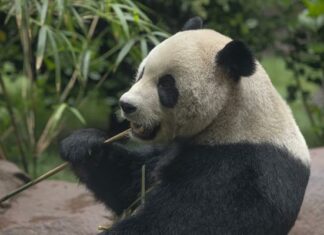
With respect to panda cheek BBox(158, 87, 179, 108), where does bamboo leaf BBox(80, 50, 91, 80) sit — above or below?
below

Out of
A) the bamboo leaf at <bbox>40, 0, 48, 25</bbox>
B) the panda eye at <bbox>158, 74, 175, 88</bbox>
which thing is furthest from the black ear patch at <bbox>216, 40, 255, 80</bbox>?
the bamboo leaf at <bbox>40, 0, 48, 25</bbox>

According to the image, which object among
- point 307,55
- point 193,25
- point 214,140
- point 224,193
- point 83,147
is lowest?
point 307,55

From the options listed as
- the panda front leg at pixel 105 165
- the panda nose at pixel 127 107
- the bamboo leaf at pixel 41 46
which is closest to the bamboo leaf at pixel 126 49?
the bamboo leaf at pixel 41 46

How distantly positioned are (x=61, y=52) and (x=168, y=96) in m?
2.60

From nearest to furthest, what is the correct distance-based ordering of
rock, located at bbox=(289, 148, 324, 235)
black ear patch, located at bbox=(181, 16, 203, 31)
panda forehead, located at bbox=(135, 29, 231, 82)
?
panda forehead, located at bbox=(135, 29, 231, 82)
black ear patch, located at bbox=(181, 16, 203, 31)
rock, located at bbox=(289, 148, 324, 235)

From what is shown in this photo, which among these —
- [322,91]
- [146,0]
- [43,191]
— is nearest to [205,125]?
[43,191]

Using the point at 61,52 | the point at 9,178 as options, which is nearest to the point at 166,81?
the point at 9,178

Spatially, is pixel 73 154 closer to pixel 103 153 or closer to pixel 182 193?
pixel 103 153

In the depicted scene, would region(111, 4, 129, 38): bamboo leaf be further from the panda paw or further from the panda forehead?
the panda forehead

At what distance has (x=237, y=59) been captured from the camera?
332cm

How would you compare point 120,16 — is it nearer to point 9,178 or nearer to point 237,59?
point 9,178

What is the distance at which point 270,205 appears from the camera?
3246mm

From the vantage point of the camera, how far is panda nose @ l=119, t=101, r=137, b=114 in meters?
3.27

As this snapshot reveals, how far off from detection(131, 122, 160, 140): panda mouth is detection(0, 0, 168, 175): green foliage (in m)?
1.18
